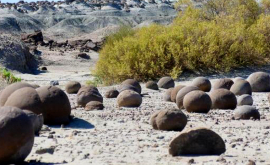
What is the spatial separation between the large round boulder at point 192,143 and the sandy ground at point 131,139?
0.14 meters

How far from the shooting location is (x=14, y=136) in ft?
Answer: 20.9

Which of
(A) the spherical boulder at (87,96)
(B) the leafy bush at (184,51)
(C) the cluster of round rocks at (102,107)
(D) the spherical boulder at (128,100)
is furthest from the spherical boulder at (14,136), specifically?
(B) the leafy bush at (184,51)

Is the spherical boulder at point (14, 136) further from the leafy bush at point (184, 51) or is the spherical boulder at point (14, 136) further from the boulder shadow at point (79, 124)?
the leafy bush at point (184, 51)

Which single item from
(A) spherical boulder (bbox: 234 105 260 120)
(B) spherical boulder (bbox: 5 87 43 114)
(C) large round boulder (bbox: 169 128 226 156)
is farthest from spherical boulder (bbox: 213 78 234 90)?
(C) large round boulder (bbox: 169 128 226 156)

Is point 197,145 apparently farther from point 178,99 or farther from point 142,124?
point 178,99

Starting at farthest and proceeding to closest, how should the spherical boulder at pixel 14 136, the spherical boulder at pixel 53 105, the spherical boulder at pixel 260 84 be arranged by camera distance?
the spherical boulder at pixel 260 84 < the spherical boulder at pixel 53 105 < the spherical boulder at pixel 14 136

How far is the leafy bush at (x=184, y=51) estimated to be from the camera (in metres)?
20.8

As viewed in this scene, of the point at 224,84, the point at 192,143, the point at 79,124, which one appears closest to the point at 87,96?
the point at 79,124

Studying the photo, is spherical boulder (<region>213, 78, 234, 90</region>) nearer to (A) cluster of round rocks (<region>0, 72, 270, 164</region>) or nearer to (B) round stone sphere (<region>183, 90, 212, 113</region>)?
(A) cluster of round rocks (<region>0, 72, 270, 164</region>)

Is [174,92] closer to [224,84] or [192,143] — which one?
[224,84]

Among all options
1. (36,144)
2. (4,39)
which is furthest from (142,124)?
(4,39)

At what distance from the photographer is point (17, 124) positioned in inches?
252

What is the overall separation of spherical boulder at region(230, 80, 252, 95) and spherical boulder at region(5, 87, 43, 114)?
681 centimetres

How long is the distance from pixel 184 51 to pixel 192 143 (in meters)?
14.0
